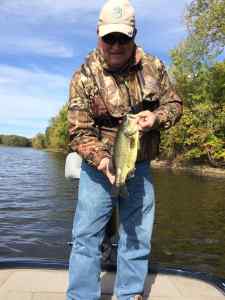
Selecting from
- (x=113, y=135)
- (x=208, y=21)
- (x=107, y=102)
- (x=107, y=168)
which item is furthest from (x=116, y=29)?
(x=208, y=21)

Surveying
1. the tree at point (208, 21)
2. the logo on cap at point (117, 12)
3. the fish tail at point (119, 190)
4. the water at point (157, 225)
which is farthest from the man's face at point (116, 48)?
the tree at point (208, 21)

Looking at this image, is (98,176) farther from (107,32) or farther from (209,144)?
(209,144)

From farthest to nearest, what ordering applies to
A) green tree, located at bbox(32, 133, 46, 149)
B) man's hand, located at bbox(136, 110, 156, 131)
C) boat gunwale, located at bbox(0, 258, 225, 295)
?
green tree, located at bbox(32, 133, 46, 149), boat gunwale, located at bbox(0, 258, 225, 295), man's hand, located at bbox(136, 110, 156, 131)

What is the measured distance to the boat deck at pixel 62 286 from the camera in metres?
4.79

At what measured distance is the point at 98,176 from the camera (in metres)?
4.41

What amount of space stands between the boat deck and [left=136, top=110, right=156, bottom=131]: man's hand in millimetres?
1898

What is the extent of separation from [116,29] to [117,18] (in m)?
0.11


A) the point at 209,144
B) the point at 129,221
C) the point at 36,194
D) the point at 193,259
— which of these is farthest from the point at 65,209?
the point at 209,144

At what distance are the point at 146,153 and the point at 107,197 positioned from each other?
560 millimetres

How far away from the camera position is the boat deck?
4.79 m

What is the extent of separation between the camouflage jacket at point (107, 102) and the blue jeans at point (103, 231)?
317 mm

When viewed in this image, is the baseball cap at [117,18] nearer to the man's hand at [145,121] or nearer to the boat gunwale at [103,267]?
the man's hand at [145,121]

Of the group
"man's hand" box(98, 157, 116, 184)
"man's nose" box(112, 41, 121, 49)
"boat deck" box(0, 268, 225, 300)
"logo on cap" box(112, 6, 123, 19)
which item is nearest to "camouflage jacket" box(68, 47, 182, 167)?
"man's hand" box(98, 157, 116, 184)

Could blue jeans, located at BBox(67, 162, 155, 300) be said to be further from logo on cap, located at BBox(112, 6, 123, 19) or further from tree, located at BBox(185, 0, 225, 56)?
tree, located at BBox(185, 0, 225, 56)
